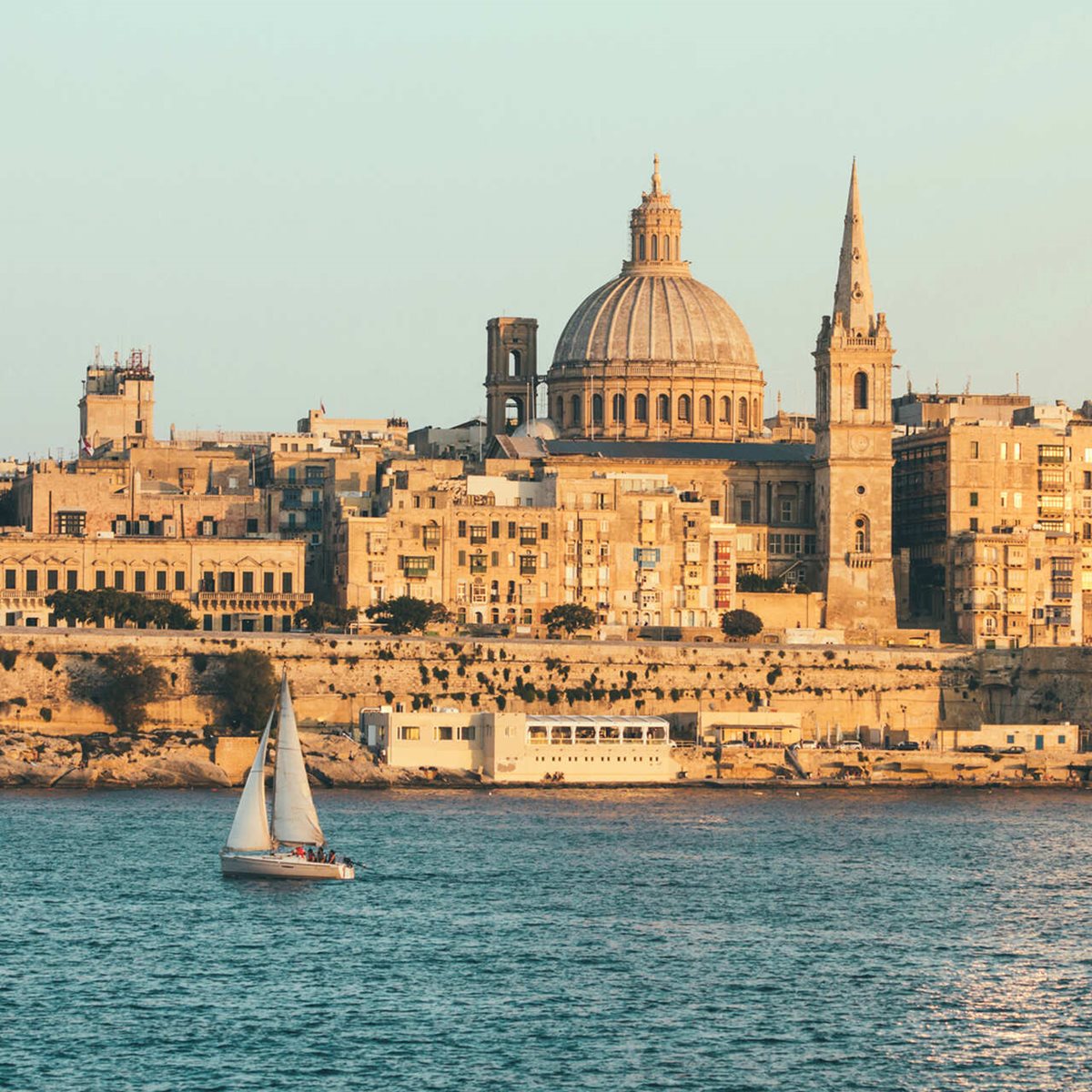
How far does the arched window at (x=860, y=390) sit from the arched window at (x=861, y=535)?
4366 mm

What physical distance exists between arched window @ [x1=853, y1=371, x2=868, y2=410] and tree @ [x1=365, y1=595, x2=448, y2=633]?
2042 cm

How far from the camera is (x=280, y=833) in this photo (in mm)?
65188

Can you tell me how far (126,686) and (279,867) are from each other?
2992 cm

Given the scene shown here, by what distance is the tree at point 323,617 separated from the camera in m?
102

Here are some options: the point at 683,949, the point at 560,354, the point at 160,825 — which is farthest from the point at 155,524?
the point at 683,949

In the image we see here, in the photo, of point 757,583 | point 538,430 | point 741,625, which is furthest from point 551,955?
point 538,430

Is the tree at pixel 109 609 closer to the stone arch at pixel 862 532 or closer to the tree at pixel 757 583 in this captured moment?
the tree at pixel 757 583

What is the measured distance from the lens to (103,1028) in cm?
4659

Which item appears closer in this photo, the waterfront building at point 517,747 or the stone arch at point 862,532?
the waterfront building at point 517,747

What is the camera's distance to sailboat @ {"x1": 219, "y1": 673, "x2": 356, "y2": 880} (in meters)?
63.7

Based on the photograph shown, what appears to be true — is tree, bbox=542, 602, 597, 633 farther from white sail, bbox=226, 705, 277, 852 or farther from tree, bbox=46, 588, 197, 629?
white sail, bbox=226, 705, 277, 852

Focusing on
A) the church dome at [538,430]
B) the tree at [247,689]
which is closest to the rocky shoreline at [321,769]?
the tree at [247,689]

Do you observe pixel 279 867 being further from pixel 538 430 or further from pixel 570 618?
pixel 538 430

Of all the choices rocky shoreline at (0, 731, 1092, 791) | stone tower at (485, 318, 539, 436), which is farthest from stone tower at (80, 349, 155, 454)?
rocky shoreline at (0, 731, 1092, 791)
